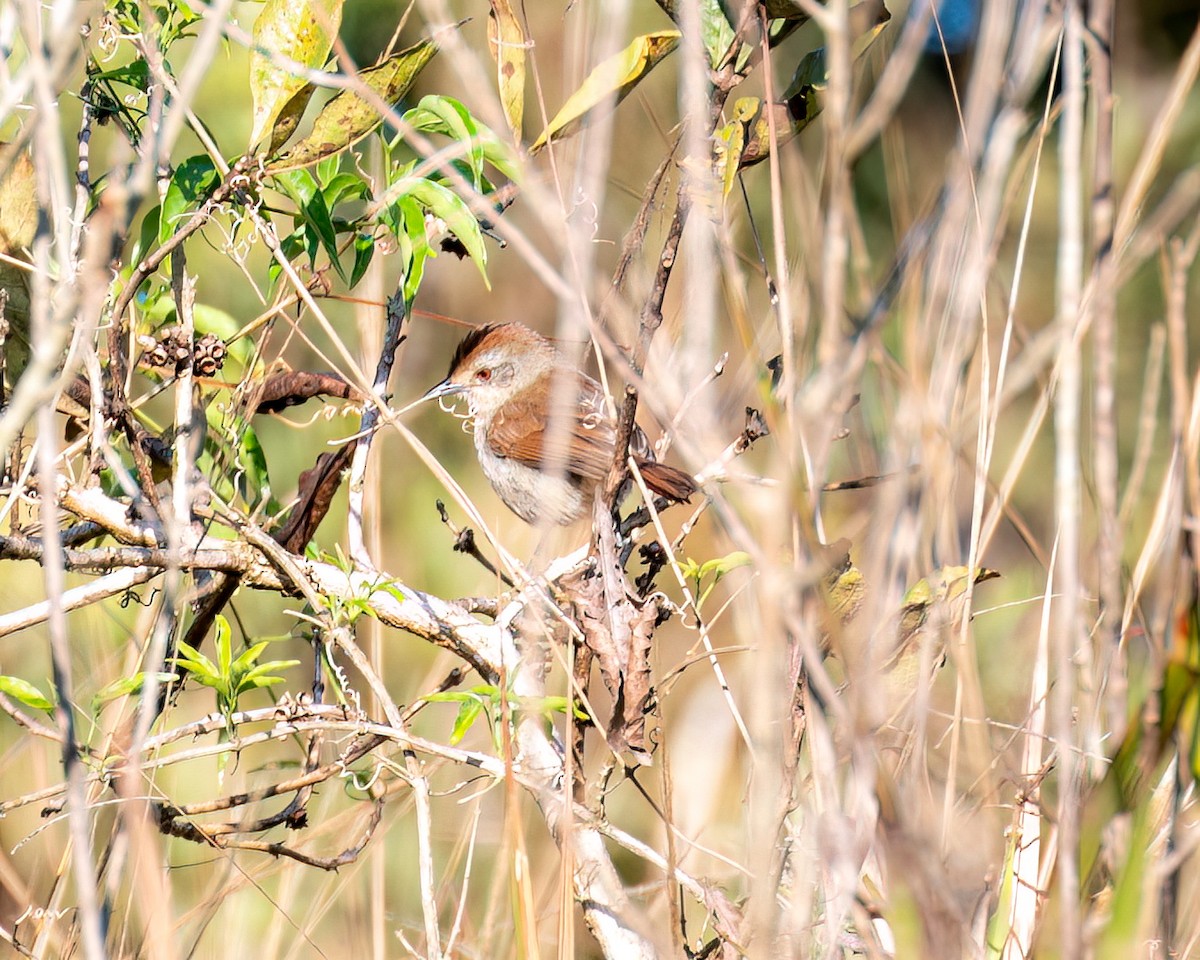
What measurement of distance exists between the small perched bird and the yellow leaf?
72.8 inches

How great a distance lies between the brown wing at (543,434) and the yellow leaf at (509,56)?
167cm

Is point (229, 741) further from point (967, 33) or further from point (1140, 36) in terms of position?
point (1140, 36)

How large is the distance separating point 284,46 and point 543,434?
267 cm

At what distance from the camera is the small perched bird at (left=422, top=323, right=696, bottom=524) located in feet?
13.6

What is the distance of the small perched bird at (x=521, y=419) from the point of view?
13.6 ft

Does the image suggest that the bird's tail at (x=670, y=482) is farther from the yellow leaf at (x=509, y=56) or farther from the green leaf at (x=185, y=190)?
the green leaf at (x=185, y=190)

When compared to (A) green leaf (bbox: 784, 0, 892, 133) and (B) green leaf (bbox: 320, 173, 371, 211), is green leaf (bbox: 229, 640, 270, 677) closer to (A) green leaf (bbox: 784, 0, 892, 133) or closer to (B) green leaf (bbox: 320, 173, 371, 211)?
(B) green leaf (bbox: 320, 173, 371, 211)

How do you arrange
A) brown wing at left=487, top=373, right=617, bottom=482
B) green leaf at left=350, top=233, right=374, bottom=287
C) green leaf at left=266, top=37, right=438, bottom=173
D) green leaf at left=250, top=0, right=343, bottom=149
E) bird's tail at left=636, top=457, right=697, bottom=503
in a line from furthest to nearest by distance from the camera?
brown wing at left=487, top=373, right=617, bottom=482
bird's tail at left=636, top=457, right=697, bottom=503
green leaf at left=350, top=233, right=374, bottom=287
green leaf at left=266, top=37, right=438, bottom=173
green leaf at left=250, top=0, right=343, bottom=149

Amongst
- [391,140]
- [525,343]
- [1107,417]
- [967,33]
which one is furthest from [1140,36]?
[1107,417]

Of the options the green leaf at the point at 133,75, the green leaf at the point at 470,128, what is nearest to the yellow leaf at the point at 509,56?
the green leaf at the point at 470,128

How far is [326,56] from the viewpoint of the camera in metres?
1.88

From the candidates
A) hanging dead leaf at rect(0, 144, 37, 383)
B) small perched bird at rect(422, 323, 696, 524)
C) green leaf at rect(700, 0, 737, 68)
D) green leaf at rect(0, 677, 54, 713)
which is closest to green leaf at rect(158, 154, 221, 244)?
hanging dead leaf at rect(0, 144, 37, 383)

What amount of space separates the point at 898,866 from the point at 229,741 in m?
1.22

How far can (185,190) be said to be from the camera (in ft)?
6.52
